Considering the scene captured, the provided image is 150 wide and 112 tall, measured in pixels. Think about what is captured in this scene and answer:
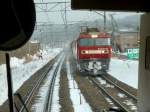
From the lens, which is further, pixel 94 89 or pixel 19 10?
pixel 94 89

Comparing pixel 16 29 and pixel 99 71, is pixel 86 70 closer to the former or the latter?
pixel 99 71

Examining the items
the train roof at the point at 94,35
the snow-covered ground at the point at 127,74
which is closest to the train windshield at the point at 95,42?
the train roof at the point at 94,35

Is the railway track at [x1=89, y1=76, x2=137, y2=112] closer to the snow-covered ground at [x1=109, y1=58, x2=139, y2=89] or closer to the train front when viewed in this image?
the snow-covered ground at [x1=109, y1=58, x2=139, y2=89]

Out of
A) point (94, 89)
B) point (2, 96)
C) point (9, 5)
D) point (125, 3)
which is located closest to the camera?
point (9, 5)

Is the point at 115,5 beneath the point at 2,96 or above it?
above

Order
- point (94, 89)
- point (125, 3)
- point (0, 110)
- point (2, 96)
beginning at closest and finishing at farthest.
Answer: point (125, 3) < point (0, 110) < point (2, 96) < point (94, 89)

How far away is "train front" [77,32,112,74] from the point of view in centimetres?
2984

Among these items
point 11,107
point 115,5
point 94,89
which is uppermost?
point 115,5

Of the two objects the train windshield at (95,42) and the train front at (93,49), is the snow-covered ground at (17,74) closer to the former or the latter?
the train front at (93,49)

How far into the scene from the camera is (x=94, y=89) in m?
23.1

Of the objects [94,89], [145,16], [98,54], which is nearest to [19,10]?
[145,16]

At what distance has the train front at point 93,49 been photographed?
29844 millimetres

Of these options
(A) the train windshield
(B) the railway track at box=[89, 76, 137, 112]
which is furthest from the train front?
(B) the railway track at box=[89, 76, 137, 112]

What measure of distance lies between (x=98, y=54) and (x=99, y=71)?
163 cm
